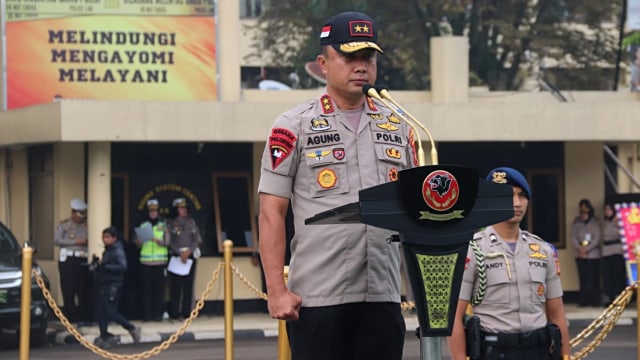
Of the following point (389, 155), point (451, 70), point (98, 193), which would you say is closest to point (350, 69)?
point (389, 155)

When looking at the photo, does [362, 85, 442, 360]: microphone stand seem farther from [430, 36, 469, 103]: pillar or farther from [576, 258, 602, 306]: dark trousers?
[576, 258, 602, 306]: dark trousers

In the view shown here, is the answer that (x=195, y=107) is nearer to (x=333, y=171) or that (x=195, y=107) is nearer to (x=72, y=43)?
(x=72, y=43)

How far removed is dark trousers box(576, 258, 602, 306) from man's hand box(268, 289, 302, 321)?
17.9 m

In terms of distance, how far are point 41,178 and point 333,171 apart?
59.5ft

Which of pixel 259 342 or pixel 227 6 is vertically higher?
pixel 227 6

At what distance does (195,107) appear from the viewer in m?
19.2

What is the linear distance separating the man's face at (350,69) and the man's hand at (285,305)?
2.46ft

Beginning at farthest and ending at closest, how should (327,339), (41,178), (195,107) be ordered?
(41,178), (195,107), (327,339)

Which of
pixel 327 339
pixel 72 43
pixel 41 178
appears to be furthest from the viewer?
pixel 41 178

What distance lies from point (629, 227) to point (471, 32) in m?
11.1

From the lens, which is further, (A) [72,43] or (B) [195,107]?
(A) [72,43]

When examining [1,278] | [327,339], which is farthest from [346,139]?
[1,278]

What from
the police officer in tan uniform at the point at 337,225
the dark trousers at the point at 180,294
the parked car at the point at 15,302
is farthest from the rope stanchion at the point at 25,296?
the police officer in tan uniform at the point at 337,225

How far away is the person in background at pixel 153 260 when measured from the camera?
64.3 feet
